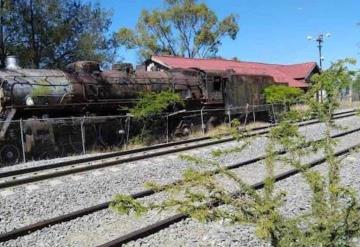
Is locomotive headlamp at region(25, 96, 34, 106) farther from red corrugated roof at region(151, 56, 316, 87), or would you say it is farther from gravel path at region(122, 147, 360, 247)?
red corrugated roof at region(151, 56, 316, 87)

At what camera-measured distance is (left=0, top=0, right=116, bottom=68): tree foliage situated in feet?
116

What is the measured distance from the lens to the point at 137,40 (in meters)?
68.2

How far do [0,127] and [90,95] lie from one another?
3.76 meters

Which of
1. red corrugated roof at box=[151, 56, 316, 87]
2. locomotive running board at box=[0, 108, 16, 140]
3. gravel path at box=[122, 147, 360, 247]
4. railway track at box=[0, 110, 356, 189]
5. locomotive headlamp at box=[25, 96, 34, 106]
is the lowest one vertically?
railway track at box=[0, 110, 356, 189]

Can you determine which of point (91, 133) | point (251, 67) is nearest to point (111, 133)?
point (91, 133)

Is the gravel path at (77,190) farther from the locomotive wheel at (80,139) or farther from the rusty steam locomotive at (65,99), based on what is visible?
the locomotive wheel at (80,139)

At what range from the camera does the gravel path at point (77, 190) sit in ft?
27.9

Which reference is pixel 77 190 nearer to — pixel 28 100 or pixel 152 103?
pixel 28 100

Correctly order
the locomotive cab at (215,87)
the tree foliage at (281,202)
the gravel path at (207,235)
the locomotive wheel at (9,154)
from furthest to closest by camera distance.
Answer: the locomotive cab at (215,87)
the locomotive wheel at (9,154)
the gravel path at (207,235)
the tree foliage at (281,202)

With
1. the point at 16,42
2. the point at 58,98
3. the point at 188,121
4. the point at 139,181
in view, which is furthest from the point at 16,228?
the point at 16,42

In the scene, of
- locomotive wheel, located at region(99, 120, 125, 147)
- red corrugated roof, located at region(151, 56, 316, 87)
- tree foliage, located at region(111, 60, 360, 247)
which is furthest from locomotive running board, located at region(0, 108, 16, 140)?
red corrugated roof, located at region(151, 56, 316, 87)

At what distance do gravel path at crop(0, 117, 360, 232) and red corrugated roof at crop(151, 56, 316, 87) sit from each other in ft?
73.2

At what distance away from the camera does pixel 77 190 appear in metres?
10.3

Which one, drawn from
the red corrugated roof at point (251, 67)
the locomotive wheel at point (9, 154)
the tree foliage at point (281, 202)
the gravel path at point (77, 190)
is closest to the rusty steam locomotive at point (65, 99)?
the locomotive wheel at point (9, 154)
